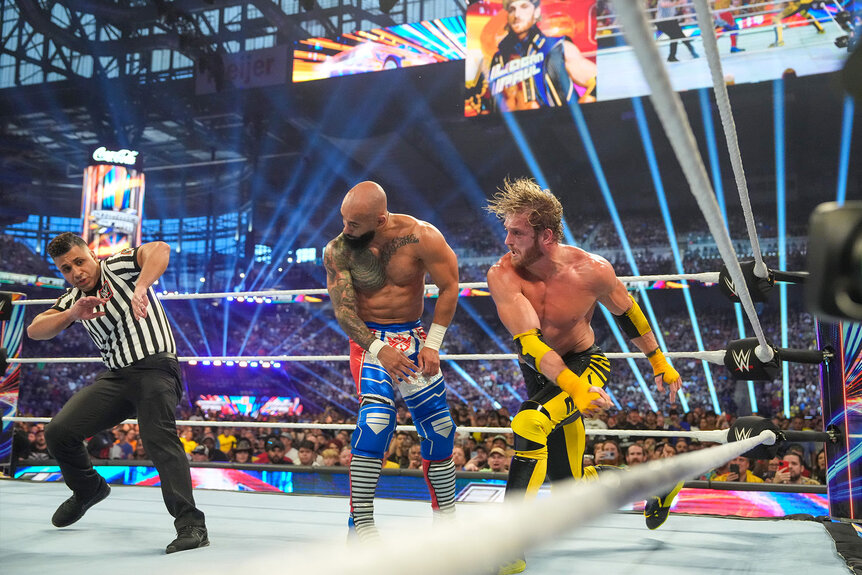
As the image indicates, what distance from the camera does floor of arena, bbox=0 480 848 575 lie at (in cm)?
177

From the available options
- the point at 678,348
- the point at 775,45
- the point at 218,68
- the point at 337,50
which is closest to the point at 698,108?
the point at 775,45

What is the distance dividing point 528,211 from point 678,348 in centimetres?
1169

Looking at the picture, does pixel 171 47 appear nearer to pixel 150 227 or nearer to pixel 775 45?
pixel 150 227

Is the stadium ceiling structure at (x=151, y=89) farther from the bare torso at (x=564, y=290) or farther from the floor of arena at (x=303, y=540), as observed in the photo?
the bare torso at (x=564, y=290)

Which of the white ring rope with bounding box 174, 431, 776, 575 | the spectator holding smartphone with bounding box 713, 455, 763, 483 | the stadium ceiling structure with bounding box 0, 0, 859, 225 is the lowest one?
the spectator holding smartphone with bounding box 713, 455, 763, 483

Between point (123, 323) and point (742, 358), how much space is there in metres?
1.95

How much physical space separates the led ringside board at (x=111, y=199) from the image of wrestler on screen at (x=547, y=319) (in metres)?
13.7

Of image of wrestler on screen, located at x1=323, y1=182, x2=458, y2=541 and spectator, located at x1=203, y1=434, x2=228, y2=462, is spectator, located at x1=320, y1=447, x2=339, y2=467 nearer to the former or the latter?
spectator, located at x1=203, y1=434, x2=228, y2=462

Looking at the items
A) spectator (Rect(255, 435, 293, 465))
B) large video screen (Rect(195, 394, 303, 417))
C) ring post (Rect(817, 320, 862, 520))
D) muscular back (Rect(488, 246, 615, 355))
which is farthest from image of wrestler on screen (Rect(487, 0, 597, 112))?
muscular back (Rect(488, 246, 615, 355))

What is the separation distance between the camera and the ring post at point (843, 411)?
2.19m

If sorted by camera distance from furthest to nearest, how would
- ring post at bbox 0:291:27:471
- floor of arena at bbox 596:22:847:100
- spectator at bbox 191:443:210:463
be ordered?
1. floor of arena at bbox 596:22:847:100
2. spectator at bbox 191:443:210:463
3. ring post at bbox 0:291:27:471

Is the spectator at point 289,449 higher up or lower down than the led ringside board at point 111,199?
lower down

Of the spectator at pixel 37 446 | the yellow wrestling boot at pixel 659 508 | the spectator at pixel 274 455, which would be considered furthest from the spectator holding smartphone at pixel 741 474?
the spectator at pixel 37 446

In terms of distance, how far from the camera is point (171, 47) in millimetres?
14133
